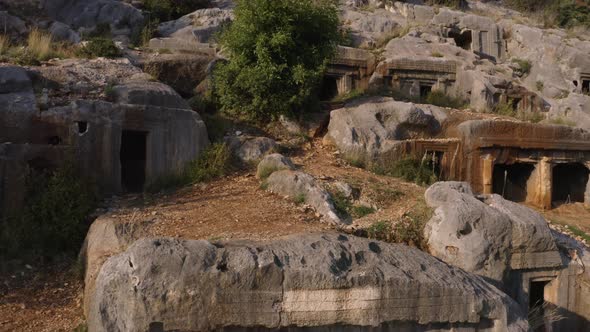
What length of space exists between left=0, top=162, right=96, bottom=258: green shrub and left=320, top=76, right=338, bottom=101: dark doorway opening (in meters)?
8.84

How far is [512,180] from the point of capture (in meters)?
14.0

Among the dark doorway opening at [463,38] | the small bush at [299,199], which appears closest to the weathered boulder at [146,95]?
the small bush at [299,199]

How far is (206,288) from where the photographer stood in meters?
5.26

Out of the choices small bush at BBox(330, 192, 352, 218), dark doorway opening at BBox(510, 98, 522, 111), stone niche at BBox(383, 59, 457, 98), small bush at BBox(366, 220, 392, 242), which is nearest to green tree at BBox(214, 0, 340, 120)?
small bush at BBox(330, 192, 352, 218)

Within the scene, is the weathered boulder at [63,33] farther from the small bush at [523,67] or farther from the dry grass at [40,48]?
the small bush at [523,67]

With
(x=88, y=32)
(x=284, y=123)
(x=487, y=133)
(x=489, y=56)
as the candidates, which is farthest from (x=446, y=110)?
(x=88, y=32)

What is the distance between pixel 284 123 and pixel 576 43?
47.5 ft

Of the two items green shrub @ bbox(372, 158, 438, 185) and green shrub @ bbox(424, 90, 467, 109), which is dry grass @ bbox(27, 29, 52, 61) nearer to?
green shrub @ bbox(372, 158, 438, 185)

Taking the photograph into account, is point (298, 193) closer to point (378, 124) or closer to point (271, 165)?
point (271, 165)

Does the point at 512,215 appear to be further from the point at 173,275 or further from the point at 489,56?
the point at 489,56

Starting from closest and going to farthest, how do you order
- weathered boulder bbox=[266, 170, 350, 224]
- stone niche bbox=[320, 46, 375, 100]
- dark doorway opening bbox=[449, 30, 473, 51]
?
weathered boulder bbox=[266, 170, 350, 224]
stone niche bbox=[320, 46, 375, 100]
dark doorway opening bbox=[449, 30, 473, 51]

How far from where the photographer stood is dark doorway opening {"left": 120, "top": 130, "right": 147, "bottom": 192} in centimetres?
1080

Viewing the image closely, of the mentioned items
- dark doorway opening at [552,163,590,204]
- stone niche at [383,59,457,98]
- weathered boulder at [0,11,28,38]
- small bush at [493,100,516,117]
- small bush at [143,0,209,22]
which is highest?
small bush at [143,0,209,22]

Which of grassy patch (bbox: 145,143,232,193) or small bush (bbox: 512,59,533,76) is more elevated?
small bush (bbox: 512,59,533,76)
